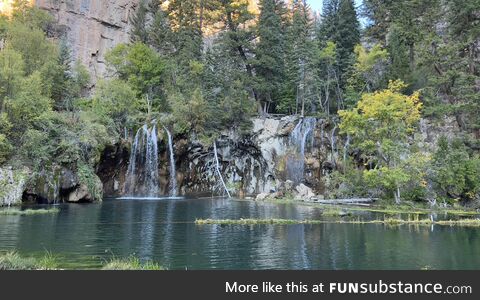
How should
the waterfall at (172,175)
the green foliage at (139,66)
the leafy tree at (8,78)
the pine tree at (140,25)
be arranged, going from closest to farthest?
the leafy tree at (8,78)
the waterfall at (172,175)
the green foliage at (139,66)
the pine tree at (140,25)

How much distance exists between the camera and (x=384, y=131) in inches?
1396

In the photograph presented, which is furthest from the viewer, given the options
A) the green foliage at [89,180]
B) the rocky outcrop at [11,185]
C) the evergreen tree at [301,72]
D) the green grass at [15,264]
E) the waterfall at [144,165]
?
the evergreen tree at [301,72]

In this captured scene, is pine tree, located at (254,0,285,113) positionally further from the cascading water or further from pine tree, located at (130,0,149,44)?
pine tree, located at (130,0,149,44)

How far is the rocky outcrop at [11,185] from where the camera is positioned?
3241 cm

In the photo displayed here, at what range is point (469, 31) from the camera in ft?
145

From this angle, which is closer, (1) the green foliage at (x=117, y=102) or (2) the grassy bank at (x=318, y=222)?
(2) the grassy bank at (x=318, y=222)

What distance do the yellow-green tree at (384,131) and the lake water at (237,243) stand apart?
11.5 metres

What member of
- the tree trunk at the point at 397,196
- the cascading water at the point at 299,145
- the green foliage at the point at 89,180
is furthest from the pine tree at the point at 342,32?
the green foliage at the point at 89,180

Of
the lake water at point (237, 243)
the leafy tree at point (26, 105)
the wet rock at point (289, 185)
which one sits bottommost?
the lake water at point (237, 243)

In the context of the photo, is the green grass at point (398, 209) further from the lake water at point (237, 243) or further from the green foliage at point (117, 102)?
the green foliage at point (117, 102)

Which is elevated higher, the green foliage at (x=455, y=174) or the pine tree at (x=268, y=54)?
the pine tree at (x=268, y=54)
